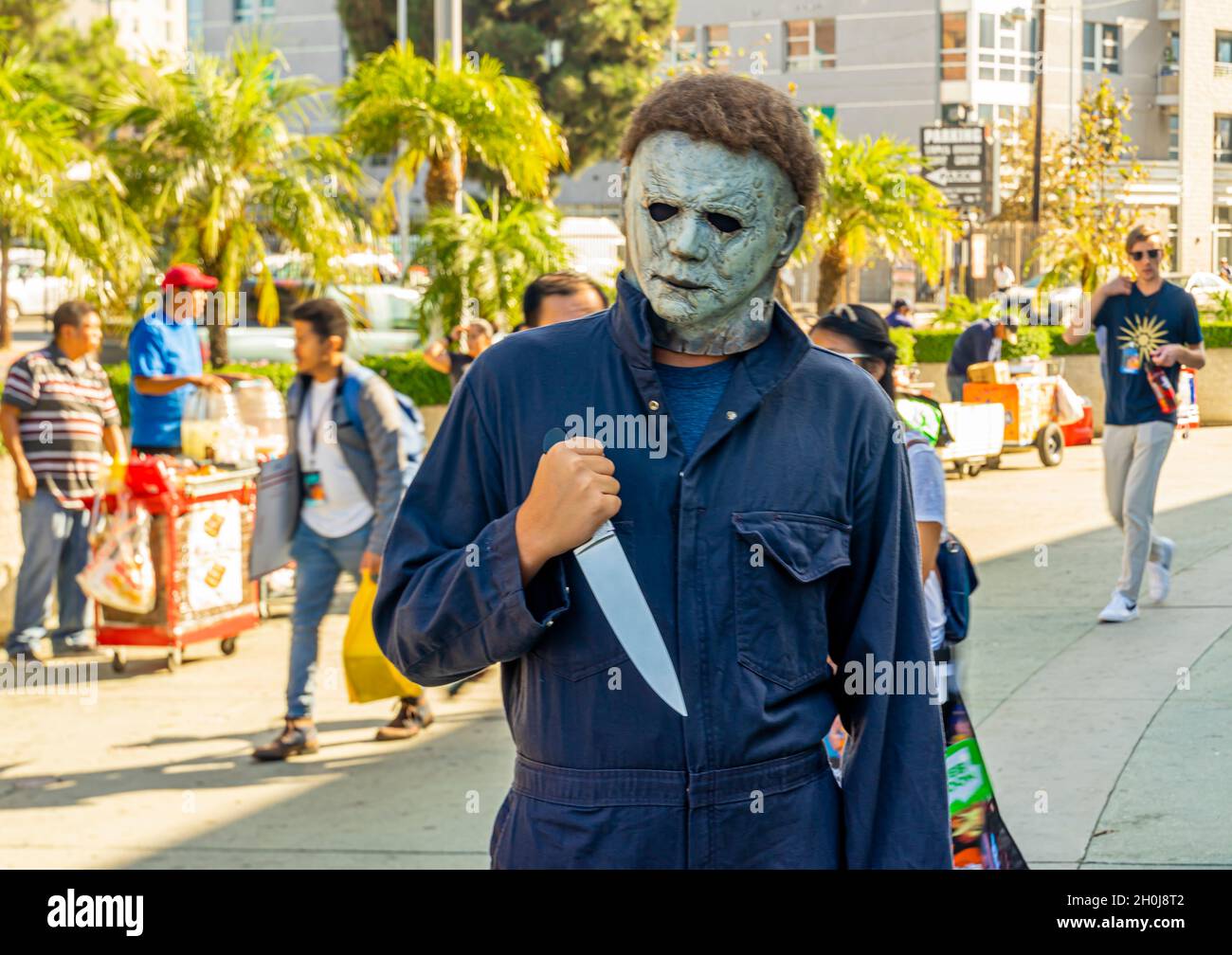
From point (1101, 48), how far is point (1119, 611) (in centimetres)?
3724

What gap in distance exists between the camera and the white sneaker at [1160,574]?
9.48 metres

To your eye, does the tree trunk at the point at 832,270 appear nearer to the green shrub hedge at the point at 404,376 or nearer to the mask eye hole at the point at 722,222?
the green shrub hedge at the point at 404,376

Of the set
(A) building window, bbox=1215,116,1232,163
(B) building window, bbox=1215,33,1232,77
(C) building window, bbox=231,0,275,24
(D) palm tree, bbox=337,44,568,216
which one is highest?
(C) building window, bbox=231,0,275,24

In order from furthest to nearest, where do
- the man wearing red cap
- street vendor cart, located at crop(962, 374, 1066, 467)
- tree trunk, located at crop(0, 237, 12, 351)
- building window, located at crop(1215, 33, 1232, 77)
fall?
building window, located at crop(1215, 33, 1232, 77), tree trunk, located at crop(0, 237, 12, 351), street vendor cart, located at crop(962, 374, 1066, 467), the man wearing red cap

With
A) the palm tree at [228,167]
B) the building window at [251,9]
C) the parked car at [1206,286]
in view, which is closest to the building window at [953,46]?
the building window at [251,9]

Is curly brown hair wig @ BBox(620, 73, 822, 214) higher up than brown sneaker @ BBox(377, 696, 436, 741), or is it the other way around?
curly brown hair wig @ BBox(620, 73, 822, 214)

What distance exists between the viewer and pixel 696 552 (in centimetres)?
216

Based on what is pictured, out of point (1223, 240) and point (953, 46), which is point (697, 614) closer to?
point (1223, 240)

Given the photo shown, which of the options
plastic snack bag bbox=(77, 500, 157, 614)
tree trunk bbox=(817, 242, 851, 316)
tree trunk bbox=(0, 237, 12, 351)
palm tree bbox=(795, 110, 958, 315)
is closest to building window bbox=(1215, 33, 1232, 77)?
palm tree bbox=(795, 110, 958, 315)

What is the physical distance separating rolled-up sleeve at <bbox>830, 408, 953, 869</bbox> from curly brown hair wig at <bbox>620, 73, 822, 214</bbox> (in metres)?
0.36

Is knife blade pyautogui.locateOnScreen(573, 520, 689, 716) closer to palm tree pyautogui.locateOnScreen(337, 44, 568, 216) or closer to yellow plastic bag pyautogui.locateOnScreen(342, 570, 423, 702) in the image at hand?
yellow plastic bag pyautogui.locateOnScreen(342, 570, 423, 702)

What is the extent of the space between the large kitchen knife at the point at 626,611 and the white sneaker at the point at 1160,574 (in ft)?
25.8

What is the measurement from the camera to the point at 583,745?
2170 mm

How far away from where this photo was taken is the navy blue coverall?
2154 millimetres
